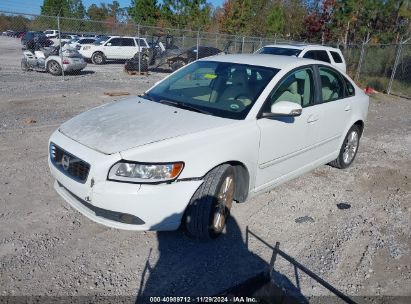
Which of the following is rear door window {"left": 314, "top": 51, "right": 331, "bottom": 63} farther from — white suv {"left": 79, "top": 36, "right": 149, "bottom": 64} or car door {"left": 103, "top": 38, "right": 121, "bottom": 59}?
car door {"left": 103, "top": 38, "right": 121, "bottom": 59}

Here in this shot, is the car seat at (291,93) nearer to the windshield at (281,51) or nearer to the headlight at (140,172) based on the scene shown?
the headlight at (140,172)

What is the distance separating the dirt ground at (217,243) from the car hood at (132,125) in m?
0.92

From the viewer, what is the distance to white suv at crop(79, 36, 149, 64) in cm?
2195

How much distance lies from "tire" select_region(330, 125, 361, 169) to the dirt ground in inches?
5.5

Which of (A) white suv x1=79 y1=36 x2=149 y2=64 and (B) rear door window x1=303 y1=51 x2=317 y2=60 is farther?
(A) white suv x1=79 y1=36 x2=149 y2=64

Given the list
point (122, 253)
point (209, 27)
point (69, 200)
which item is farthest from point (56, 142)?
point (209, 27)

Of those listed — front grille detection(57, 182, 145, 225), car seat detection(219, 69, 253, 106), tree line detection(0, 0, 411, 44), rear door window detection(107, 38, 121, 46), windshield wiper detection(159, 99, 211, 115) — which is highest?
tree line detection(0, 0, 411, 44)

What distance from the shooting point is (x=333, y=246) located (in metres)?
3.38

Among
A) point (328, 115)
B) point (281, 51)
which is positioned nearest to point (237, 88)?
point (328, 115)

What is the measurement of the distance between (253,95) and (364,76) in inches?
685

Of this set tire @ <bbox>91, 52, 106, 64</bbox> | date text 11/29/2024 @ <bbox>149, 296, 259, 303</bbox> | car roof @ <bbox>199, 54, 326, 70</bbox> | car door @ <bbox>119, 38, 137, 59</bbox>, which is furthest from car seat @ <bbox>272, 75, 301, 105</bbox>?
tire @ <bbox>91, 52, 106, 64</bbox>

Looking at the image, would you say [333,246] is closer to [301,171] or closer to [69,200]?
[301,171]

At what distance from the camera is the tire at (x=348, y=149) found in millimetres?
5145

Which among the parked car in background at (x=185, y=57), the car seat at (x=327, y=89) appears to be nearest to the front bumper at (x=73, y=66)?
the parked car in background at (x=185, y=57)
